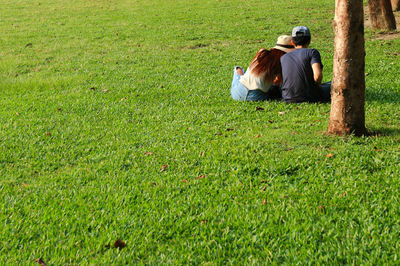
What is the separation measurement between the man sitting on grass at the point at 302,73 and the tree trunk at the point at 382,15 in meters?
8.36

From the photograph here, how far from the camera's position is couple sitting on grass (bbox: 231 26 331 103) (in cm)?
710

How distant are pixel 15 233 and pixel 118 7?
22.4 meters

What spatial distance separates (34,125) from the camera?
Result: 7.27 meters

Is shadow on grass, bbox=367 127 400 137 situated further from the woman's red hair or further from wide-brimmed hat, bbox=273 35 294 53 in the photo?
wide-brimmed hat, bbox=273 35 294 53

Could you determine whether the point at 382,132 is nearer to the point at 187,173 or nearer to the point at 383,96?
the point at 383,96

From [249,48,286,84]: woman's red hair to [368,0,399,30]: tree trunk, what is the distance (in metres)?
8.42

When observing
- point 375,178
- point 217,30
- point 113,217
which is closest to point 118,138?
point 113,217

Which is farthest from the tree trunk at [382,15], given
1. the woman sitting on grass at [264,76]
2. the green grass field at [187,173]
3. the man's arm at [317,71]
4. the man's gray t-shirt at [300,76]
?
the man's arm at [317,71]

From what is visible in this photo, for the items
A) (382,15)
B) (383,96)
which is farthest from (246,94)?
(382,15)

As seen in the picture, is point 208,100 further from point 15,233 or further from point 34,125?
point 15,233

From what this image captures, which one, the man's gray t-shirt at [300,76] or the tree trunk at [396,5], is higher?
the tree trunk at [396,5]

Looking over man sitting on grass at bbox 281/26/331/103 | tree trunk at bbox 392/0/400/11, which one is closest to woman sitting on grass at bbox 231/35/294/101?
man sitting on grass at bbox 281/26/331/103

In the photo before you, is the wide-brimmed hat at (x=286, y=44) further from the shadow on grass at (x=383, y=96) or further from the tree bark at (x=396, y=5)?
the tree bark at (x=396, y=5)

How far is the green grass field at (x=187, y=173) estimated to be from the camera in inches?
146
